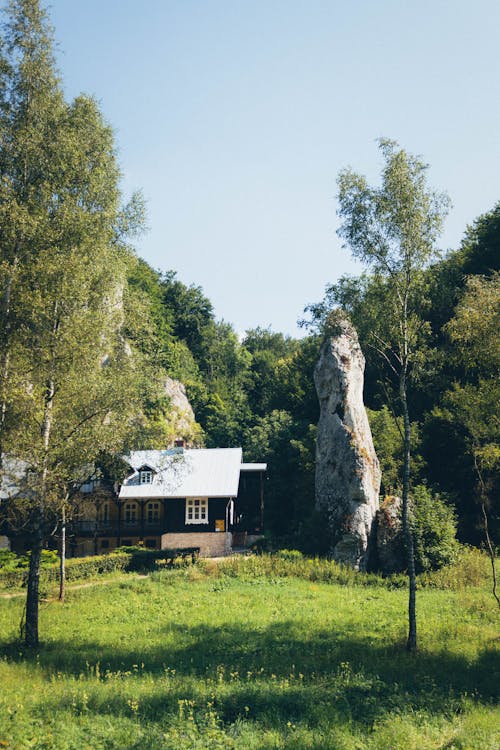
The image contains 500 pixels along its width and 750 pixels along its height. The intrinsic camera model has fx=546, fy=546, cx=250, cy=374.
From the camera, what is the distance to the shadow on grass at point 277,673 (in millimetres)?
10953

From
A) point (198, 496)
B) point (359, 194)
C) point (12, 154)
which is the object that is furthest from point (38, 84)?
point (198, 496)

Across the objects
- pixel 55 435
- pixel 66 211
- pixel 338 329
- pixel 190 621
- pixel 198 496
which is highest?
pixel 66 211

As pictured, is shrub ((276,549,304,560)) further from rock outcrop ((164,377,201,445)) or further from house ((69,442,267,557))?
rock outcrop ((164,377,201,445))

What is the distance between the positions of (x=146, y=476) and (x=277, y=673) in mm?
23306

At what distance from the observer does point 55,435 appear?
16.9m

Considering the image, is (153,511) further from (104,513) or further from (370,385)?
(370,385)

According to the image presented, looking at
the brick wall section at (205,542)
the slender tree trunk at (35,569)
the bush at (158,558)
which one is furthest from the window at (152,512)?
the slender tree trunk at (35,569)

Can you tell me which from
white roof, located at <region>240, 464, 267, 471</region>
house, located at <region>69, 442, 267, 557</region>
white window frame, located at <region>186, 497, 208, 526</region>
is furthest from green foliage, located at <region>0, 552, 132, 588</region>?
white roof, located at <region>240, 464, 267, 471</region>

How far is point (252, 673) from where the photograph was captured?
1312 centimetres

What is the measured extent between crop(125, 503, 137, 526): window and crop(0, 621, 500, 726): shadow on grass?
62.5 feet

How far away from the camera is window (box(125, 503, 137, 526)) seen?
35.7 m

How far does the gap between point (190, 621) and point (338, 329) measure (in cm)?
1135

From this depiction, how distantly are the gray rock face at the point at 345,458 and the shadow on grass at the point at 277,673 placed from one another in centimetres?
1098

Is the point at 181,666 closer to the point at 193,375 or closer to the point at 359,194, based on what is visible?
the point at 359,194
